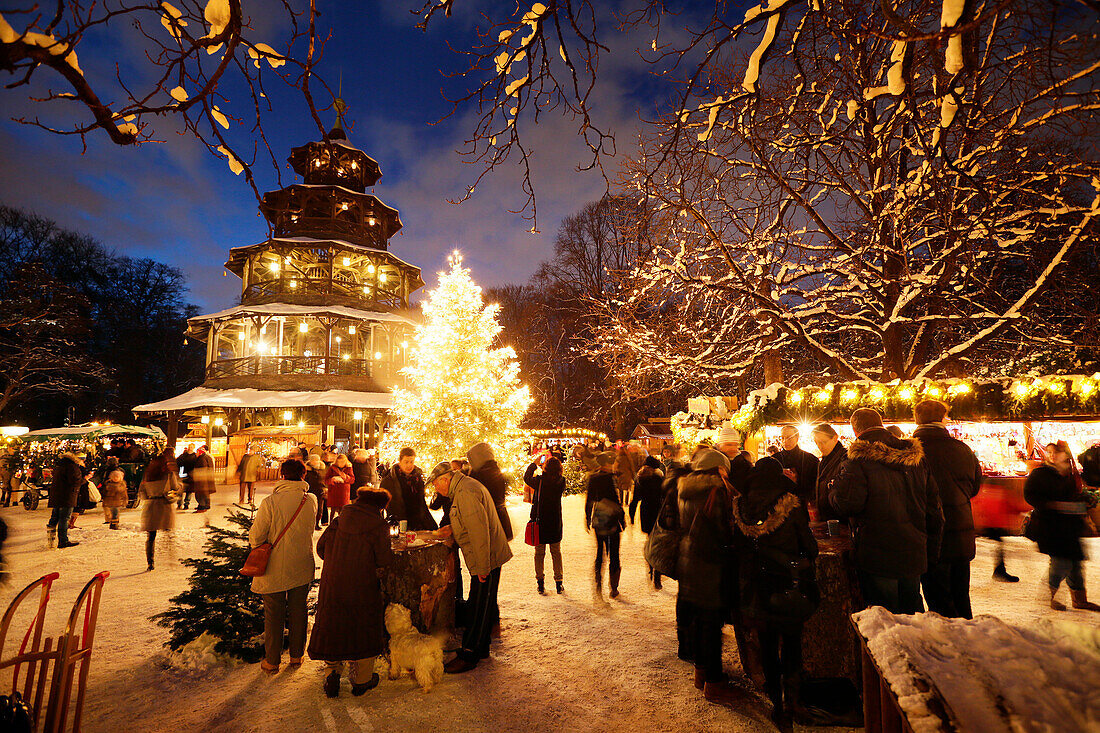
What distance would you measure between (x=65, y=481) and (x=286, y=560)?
7.75 meters

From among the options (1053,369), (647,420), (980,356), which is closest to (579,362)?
(647,420)

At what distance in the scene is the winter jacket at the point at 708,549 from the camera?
361cm

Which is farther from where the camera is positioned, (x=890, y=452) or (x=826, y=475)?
(x=826, y=475)

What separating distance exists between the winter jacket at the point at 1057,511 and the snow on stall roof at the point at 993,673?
4917 millimetres

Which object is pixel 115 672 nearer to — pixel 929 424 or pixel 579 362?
pixel 929 424

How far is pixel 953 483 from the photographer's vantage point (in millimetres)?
4262

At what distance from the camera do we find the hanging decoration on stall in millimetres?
6766

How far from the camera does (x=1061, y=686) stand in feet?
4.95

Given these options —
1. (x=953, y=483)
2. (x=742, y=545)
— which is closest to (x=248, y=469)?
(x=742, y=545)

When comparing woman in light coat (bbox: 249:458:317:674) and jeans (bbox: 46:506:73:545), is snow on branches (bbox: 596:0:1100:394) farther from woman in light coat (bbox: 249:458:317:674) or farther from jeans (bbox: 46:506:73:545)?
jeans (bbox: 46:506:73:545)

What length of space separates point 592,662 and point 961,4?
4.78 meters

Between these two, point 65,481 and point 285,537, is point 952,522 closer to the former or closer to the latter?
point 285,537

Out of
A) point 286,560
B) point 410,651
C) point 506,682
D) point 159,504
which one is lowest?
point 506,682

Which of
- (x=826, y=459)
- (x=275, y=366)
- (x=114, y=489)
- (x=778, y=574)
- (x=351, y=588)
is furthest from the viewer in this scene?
(x=275, y=366)
